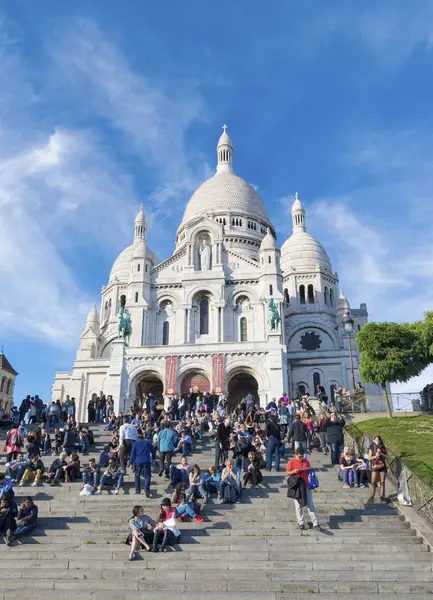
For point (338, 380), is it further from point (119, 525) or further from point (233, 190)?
point (119, 525)

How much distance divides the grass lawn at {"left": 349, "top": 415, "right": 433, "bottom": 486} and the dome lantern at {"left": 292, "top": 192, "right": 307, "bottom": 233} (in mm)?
38134

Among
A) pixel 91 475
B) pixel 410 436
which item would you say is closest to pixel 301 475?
pixel 91 475

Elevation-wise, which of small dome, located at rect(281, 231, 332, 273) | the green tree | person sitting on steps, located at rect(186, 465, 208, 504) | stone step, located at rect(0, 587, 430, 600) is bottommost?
stone step, located at rect(0, 587, 430, 600)

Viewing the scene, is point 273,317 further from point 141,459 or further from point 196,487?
point 196,487

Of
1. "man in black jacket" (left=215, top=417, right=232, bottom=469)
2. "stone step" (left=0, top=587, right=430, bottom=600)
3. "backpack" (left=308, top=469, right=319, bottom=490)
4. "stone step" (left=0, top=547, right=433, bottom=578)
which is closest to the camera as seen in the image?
"stone step" (left=0, top=587, right=430, bottom=600)

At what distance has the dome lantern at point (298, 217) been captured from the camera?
63.8 metres

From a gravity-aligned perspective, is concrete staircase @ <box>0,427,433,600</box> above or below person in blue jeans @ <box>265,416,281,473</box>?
below

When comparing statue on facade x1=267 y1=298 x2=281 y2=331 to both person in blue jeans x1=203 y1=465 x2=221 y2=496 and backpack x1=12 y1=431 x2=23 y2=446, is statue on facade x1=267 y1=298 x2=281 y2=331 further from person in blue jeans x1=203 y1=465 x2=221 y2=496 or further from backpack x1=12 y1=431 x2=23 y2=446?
person in blue jeans x1=203 y1=465 x2=221 y2=496

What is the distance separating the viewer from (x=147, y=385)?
43719 millimetres

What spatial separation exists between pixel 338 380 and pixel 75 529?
1432 inches

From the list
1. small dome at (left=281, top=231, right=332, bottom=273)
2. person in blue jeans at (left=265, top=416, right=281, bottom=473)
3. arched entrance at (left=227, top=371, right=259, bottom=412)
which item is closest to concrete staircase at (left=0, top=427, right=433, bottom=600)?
person in blue jeans at (left=265, top=416, right=281, bottom=473)

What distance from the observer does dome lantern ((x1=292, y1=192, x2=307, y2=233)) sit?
63784mm

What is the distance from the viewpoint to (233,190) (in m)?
63.1

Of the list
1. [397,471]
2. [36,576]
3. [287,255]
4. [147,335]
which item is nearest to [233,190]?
[287,255]
